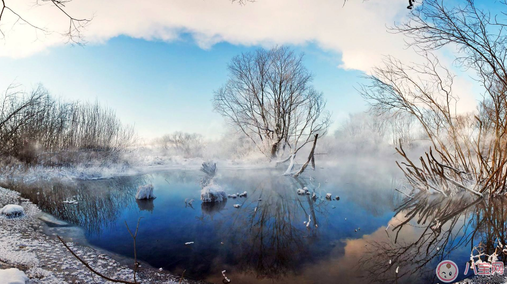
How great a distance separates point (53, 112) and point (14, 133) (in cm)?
330

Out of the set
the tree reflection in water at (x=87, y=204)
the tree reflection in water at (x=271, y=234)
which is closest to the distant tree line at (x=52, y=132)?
the tree reflection in water at (x=87, y=204)

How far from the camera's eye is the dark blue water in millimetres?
3373

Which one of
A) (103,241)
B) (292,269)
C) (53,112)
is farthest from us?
(53,112)

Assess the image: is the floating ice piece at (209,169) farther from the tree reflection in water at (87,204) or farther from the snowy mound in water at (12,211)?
the snowy mound in water at (12,211)

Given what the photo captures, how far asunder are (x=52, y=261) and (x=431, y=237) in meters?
6.00

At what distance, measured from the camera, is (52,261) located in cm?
330

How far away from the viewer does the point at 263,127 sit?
1730 centimetres

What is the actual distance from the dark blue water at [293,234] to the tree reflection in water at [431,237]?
0.6 inches

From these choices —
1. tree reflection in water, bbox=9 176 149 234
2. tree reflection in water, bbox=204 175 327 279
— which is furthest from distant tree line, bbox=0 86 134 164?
tree reflection in water, bbox=204 175 327 279

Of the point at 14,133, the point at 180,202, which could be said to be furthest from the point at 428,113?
the point at 14,133

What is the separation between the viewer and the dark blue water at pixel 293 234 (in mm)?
3373

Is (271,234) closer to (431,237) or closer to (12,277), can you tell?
(431,237)

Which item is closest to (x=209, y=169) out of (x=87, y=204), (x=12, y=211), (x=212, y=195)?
(x=212, y=195)

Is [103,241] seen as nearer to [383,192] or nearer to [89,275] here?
[89,275]
